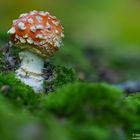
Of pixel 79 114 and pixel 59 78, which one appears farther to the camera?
pixel 59 78

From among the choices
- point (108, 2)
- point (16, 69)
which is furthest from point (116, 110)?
point (108, 2)

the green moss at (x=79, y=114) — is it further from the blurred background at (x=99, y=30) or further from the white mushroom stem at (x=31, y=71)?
the blurred background at (x=99, y=30)

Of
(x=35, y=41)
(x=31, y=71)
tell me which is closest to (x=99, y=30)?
(x=31, y=71)

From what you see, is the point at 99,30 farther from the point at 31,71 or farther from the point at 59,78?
the point at 31,71

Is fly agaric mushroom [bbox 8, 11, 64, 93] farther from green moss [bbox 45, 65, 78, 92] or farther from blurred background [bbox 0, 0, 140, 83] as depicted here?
blurred background [bbox 0, 0, 140, 83]

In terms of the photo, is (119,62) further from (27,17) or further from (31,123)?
(31,123)

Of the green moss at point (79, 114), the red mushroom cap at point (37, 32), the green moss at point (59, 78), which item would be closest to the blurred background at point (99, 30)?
the green moss at point (59, 78)

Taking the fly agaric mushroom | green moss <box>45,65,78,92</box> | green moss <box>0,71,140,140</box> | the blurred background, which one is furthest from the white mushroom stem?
the blurred background
